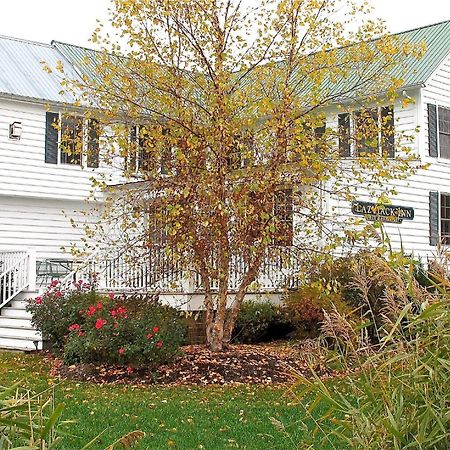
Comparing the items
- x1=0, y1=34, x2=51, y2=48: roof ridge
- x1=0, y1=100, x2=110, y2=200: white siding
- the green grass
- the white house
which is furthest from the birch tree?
x1=0, y1=34, x2=51, y2=48: roof ridge

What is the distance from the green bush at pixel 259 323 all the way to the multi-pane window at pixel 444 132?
21.9ft

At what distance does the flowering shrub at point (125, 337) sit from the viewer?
1085cm

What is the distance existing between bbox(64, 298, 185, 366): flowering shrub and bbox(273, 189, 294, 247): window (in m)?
2.01

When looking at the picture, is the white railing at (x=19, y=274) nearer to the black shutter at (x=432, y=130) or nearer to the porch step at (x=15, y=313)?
the porch step at (x=15, y=313)

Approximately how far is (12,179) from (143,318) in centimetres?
920

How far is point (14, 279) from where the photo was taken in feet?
53.7

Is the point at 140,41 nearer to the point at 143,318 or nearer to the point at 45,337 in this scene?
the point at 143,318

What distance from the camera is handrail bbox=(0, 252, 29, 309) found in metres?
16.2

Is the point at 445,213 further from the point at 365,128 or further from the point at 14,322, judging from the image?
the point at 14,322

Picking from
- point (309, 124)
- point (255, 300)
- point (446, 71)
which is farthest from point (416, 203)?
point (309, 124)

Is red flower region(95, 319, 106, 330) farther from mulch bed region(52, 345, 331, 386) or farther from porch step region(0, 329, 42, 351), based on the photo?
porch step region(0, 329, 42, 351)

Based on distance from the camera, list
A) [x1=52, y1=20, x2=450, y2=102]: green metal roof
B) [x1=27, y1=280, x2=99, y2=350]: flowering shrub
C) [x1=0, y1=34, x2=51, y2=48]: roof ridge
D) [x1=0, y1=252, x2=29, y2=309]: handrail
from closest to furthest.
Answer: [x1=27, y1=280, x2=99, y2=350]: flowering shrub → [x1=0, y1=252, x2=29, y2=309]: handrail → [x1=52, y1=20, x2=450, y2=102]: green metal roof → [x1=0, y1=34, x2=51, y2=48]: roof ridge

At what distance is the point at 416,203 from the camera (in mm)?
18484

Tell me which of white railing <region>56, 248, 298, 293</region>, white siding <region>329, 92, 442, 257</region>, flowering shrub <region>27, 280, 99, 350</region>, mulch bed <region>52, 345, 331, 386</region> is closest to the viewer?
mulch bed <region>52, 345, 331, 386</region>
